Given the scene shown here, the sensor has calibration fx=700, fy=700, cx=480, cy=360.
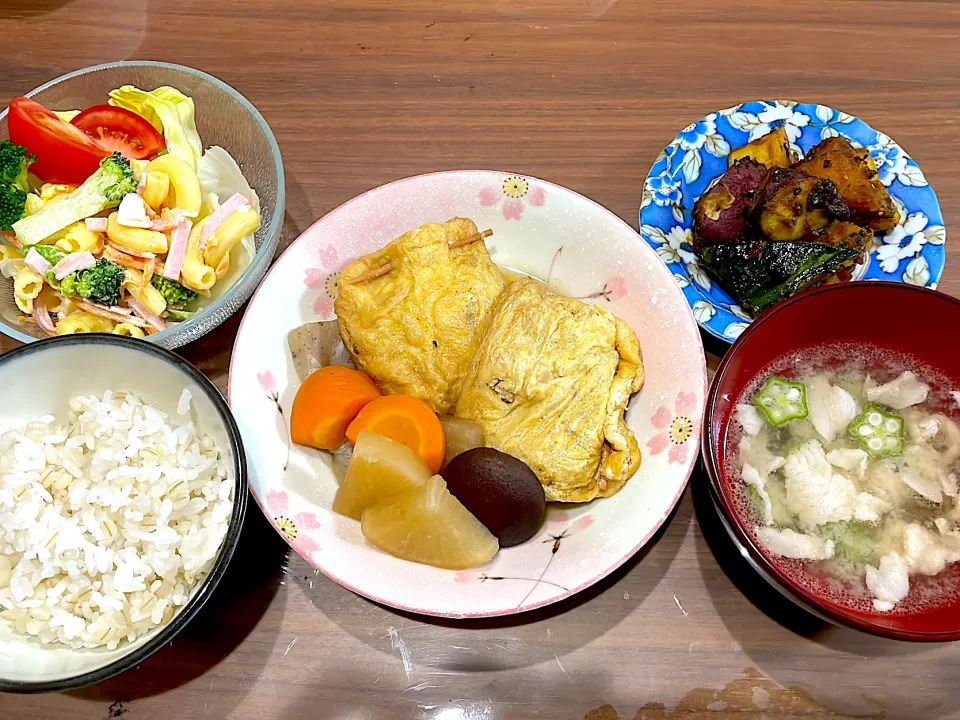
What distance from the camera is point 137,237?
6.80 feet

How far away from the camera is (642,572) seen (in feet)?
6.31

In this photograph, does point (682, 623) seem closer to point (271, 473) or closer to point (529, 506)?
point (529, 506)

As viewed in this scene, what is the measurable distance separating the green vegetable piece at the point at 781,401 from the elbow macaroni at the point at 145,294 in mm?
1686

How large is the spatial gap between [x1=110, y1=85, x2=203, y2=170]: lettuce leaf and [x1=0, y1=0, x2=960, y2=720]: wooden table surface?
354mm

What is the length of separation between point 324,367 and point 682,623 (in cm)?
122

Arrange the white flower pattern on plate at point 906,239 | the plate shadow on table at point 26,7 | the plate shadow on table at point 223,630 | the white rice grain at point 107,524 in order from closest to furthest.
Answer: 1. the white rice grain at point 107,524
2. the plate shadow on table at point 223,630
3. the white flower pattern on plate at point 906,239
4. the plate shadow on table at point 26,7

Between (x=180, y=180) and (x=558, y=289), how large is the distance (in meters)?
1.20

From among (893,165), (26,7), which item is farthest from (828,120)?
(26,7)

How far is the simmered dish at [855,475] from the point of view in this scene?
1.62 m

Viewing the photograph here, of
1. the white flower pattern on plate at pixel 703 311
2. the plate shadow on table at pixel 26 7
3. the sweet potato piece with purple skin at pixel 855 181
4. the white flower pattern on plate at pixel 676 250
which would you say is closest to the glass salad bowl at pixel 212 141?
the plate shadow on table at pixel 26 7

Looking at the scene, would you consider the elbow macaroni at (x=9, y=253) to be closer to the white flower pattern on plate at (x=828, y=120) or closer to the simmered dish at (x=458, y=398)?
the simmered dish at (x=458, y=398)

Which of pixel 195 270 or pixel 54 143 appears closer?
pixel 195 270

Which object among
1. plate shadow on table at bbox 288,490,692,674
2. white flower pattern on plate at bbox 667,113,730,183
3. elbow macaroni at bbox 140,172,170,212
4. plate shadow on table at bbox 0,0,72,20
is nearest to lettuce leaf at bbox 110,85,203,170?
elbow macaroni at bbox 140,172,170,212

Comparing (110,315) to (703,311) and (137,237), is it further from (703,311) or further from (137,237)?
(703,311)
